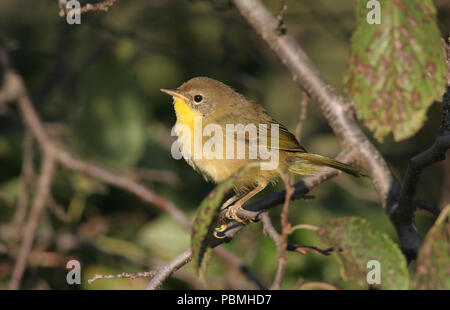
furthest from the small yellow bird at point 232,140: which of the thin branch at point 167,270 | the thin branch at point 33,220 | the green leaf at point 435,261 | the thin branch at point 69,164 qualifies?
the green leaf at point 435,261

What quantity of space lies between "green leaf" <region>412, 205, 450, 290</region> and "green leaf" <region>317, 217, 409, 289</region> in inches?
7.2

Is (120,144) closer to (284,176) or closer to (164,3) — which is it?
(164,3)

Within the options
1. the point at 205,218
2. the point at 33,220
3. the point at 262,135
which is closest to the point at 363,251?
the point at 205,218

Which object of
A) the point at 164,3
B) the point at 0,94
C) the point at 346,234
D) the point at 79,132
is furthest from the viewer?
the point at 164,3

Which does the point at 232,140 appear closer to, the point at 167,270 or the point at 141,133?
the point at 141,133

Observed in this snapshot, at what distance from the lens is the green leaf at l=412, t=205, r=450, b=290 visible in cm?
134

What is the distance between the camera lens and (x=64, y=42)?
3.95 metres

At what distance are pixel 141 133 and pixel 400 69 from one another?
2.88 m

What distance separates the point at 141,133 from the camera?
13.1 feet

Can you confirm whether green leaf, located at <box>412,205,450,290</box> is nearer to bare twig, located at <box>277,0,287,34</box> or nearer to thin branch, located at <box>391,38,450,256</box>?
thin branch, located at <box>391,38,450,256</box>
